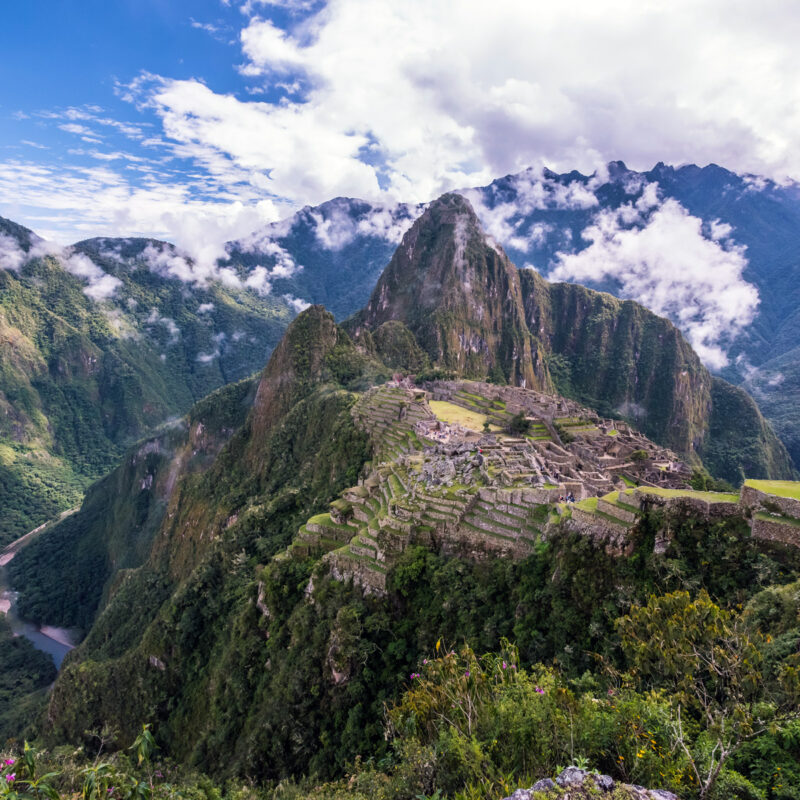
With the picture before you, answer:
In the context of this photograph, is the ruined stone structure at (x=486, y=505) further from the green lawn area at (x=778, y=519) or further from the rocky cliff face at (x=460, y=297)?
the rocky cliff face at (x=460, y=297)

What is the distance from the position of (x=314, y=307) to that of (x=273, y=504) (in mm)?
58852

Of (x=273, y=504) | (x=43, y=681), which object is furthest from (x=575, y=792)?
(x=43, y=681)

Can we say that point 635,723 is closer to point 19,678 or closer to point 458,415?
point 458,415

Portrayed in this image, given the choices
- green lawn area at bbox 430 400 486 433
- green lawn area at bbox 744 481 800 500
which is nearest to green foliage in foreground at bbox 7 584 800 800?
green lawn area at bbox 744 481 800 500

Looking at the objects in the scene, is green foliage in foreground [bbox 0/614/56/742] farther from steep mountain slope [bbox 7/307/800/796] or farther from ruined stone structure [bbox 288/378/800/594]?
ruined stone structure [bbox 288/378/800/594]

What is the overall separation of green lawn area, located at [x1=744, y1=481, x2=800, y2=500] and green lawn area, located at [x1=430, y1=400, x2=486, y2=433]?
37.1 m

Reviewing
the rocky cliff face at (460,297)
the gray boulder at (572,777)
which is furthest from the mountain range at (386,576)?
the rocky cliff face at (460,297)

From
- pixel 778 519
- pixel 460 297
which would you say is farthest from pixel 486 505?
pixel 460 297

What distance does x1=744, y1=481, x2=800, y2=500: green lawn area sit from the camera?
61.5ft

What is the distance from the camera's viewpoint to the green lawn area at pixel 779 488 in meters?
18.8

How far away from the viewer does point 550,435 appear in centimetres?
6041

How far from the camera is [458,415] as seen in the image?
218 feet

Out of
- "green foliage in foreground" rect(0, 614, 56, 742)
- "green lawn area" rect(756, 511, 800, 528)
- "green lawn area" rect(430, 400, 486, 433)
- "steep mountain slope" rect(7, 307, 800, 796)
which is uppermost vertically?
"green lawn area" rect(430, 400, 486, 433)

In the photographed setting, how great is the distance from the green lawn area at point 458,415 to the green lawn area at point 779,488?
37.1 metres
